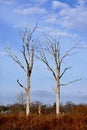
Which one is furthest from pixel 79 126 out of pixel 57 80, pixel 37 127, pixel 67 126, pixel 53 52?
pixel 53 52

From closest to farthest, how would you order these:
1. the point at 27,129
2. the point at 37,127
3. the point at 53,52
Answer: the point at 27,129 < the point at 37,127 < the point at 53,52

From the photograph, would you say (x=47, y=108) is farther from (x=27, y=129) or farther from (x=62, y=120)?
(x=27, y=129)

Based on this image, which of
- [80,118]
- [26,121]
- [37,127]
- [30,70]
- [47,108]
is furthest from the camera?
[47,108]

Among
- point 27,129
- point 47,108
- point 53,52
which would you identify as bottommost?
point 27,129

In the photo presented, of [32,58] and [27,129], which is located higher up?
[32,58]

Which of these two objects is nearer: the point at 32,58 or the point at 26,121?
the point at 26,121

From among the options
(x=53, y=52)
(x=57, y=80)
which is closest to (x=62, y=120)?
(x=57, y=80)

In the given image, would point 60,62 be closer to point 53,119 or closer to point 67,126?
point 53,119

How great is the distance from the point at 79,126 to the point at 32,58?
11564 millimetres

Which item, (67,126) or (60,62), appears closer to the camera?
(67,126)

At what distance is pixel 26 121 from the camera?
2178 cm

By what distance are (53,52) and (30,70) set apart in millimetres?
3472

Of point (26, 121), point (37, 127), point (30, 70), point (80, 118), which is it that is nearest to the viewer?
point (37, 127)

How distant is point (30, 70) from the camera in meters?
30.3
